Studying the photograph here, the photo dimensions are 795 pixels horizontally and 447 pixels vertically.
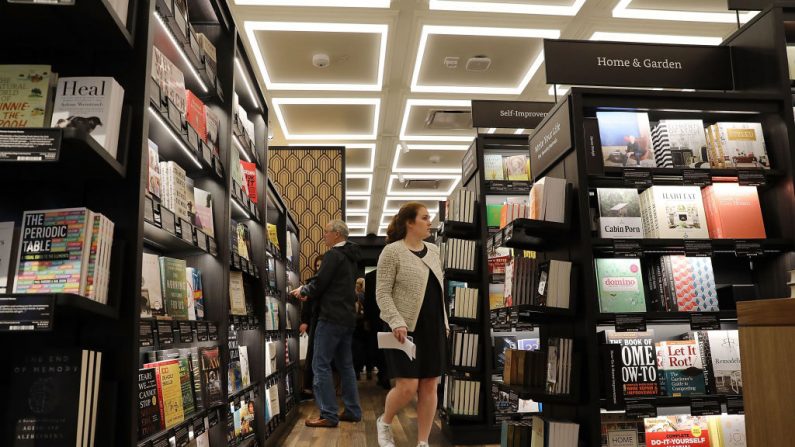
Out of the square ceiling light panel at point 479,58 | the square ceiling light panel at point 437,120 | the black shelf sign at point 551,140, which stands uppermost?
the square ceiling light panel at point 479,58

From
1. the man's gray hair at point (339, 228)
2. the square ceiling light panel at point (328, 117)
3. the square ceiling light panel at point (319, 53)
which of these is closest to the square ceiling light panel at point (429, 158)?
the square ceiling light panel at point (328, 117)

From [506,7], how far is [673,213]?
3024 millimetres

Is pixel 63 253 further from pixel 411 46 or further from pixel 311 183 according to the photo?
pixel 311 183

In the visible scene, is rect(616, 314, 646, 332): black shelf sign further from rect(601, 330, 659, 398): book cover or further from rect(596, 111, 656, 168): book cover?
rect(596, 111, 656, 168): book cover

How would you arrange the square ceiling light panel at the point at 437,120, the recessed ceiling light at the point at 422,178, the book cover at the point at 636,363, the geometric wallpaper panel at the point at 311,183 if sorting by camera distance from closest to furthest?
the book cover at the point at 636,363 → the square ceiling light panel at the point at 437,120 → the geometric wallpaper panel at the point at 311,183 → the recessed ceiling light at the point at 422,178

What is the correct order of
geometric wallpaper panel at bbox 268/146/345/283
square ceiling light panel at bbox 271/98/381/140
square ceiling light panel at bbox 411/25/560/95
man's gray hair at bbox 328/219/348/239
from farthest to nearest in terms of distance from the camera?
geometric wallpaper panel at bbox 268/146/345/283, square ceiling light panel at bbox 271/98/381/140, square ceiling light panel at bbox 411/25/560/95, man's gray hair at bbox 328/219/348/239

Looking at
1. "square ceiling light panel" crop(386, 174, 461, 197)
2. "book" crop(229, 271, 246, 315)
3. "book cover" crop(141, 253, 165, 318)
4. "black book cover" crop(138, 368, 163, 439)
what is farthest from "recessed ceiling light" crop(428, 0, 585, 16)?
"square ceiling light panel" crop(386, 174, 461, 197)

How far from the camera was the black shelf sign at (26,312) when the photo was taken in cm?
116

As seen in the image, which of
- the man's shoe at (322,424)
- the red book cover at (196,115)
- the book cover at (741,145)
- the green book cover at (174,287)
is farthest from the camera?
the man's shoe at (322,424)

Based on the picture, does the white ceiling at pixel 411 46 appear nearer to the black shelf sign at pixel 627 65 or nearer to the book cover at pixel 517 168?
the book cover at pixel 517 168

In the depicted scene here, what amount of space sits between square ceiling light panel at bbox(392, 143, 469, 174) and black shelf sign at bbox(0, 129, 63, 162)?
23.7 ft

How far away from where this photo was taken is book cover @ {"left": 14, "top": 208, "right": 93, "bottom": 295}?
1300mm

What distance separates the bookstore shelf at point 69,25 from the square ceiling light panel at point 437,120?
221 inches

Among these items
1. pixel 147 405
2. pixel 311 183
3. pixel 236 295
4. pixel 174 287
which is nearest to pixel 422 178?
pixel 311 183
